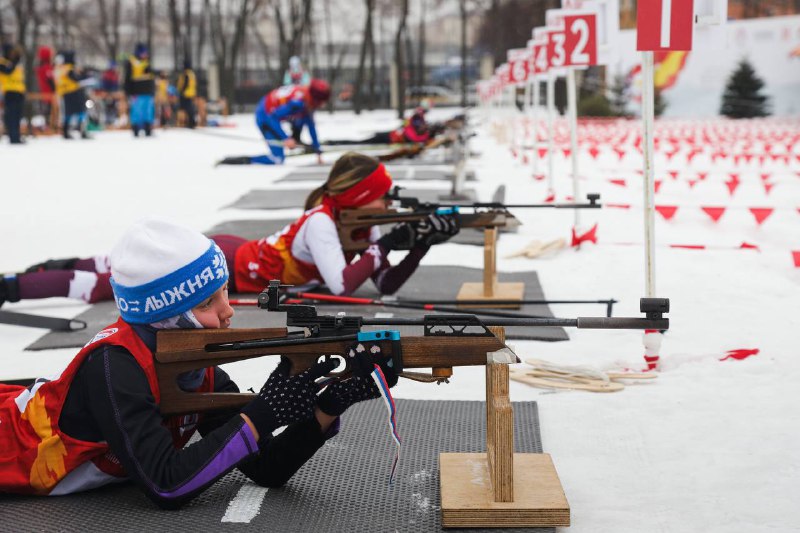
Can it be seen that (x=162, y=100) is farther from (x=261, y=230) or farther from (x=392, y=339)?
(x=392, y=339)

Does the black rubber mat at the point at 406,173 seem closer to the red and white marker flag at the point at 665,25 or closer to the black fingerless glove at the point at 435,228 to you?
the black fingerless glove at the point at 435,228

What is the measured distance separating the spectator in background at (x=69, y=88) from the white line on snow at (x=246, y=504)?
20234mm

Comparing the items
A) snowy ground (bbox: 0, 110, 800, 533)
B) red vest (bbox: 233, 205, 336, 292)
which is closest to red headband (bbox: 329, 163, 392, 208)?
red vest (bbox: 233, 205, 336, 292)

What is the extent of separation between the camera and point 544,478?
300 centimetres

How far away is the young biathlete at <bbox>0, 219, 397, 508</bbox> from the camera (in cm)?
258

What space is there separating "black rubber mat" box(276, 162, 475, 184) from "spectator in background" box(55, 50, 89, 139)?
8704 mm

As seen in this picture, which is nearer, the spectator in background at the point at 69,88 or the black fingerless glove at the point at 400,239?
the black fingerless glove at the point at 400,239

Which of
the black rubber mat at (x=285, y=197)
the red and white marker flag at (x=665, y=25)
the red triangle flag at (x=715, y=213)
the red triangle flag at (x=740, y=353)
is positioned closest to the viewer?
the red and white marker flag at (x=665, y=25)

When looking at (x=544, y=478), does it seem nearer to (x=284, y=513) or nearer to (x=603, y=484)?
(x=603, y=484)

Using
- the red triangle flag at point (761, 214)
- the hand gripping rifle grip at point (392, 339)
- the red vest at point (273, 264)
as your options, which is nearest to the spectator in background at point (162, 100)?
the red triangle flag at point (761, 214)

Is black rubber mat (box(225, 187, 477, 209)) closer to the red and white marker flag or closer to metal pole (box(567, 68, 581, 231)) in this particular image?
metal pole (box(567, 68, 581, 231))

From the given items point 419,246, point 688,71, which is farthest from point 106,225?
point 688,71

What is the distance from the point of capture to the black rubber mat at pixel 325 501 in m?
2.81

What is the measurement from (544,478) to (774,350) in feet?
7.43
